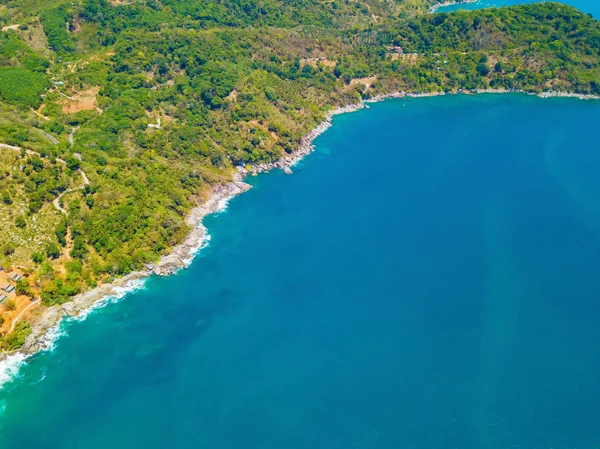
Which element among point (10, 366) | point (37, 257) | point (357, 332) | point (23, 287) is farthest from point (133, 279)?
point (357, 332)

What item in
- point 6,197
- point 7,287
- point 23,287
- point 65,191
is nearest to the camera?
point 7,287

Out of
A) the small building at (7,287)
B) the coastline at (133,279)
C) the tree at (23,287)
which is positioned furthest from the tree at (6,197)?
the coastline at (133,279)

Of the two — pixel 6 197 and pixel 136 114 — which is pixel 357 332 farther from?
pixel 136 114

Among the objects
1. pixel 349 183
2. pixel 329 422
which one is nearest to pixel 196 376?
pixel 329 422

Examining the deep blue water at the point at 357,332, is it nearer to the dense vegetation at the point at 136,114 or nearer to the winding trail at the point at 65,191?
the dense vegetation at the point at 136,114

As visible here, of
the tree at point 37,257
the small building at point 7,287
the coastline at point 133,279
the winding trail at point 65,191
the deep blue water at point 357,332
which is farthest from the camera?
the winding trail at point 65,191

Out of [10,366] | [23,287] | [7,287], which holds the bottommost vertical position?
[10,366]

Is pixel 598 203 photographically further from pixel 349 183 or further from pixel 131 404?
pixel 131 404

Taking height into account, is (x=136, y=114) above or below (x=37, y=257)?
above
